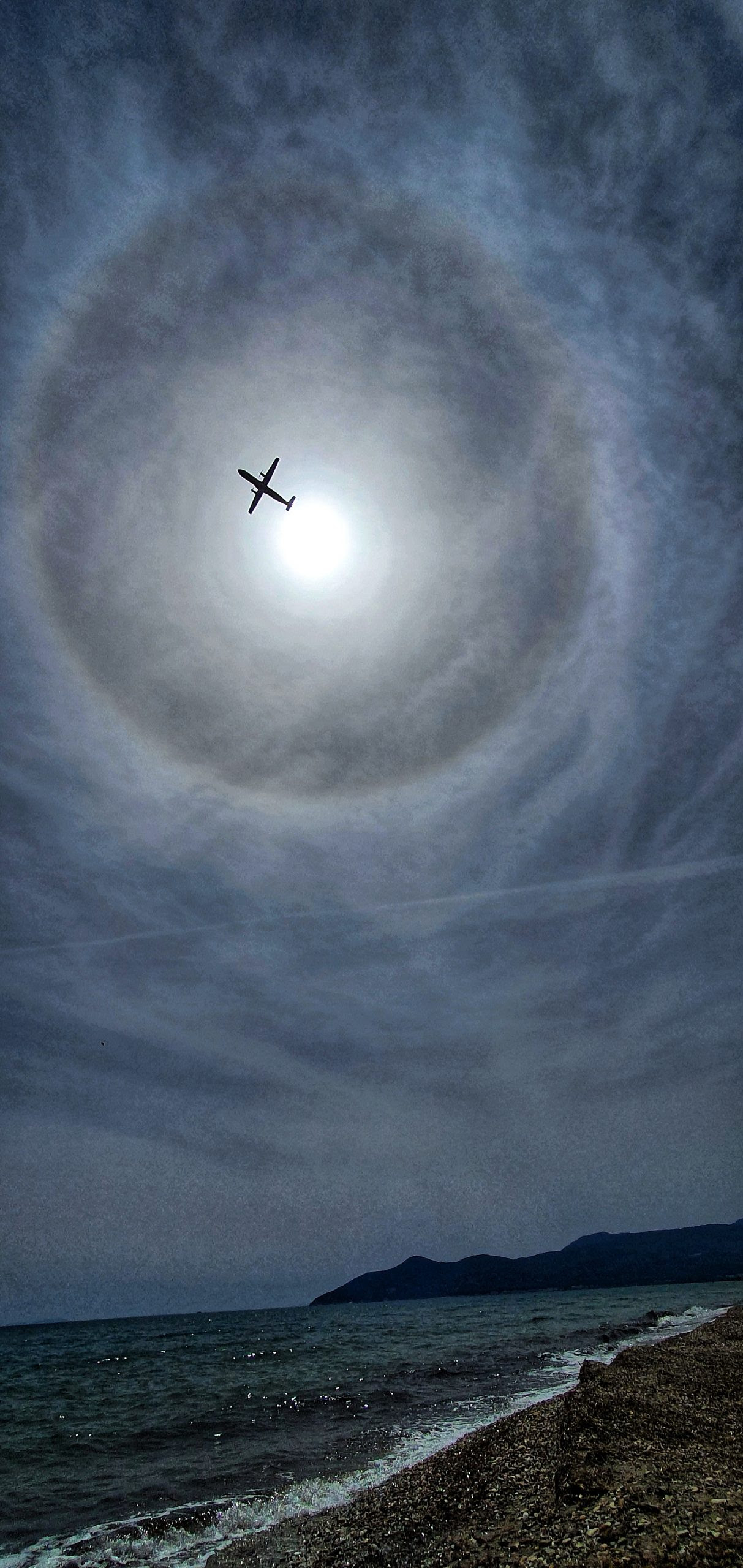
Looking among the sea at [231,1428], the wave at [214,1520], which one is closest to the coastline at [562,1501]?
the wave at [214,1520]

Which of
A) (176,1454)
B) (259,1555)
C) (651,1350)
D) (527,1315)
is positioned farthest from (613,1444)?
(527,1315)

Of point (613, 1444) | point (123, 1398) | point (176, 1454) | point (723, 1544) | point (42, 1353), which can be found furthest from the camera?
point (42, 1353)

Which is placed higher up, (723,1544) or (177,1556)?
(723,1544)

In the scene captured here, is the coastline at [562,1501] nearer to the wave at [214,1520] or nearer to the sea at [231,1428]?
the wave at [214,1520]

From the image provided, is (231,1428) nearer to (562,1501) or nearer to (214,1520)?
(214,1520)

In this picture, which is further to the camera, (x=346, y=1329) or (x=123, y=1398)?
(x=346, y=1329)

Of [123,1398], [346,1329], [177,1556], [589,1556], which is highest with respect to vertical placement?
[589,1556]

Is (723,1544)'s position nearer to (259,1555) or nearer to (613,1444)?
(613,1444)
